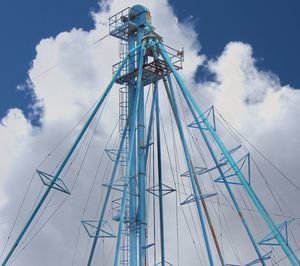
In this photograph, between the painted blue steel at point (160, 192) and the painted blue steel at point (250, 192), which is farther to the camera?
the painted blue steel at point (160, 192)

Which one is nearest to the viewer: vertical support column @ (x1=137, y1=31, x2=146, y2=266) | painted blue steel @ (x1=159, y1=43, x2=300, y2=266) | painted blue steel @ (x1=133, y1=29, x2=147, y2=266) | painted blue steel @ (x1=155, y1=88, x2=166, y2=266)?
painted blue steel @ (x1=159, y1=43, x2=300, y2=266)

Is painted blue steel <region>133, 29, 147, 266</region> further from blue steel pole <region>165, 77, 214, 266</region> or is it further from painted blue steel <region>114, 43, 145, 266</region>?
blue steel pole <region>165, 77, 214, 266</region>

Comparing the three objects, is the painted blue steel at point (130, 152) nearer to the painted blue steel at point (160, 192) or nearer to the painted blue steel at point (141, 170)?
the painted blue steel at point (141, 170)

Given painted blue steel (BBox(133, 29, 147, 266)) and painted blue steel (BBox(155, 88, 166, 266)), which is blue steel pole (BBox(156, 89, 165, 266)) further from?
painted blue steel (BBox(133, 29, 147, 266))

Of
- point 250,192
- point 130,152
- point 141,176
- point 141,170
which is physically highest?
point 141,170

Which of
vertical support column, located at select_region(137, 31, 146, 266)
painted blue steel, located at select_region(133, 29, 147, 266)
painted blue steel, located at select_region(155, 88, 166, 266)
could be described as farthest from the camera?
painted blue steel, located at select_region(155, 88, 166, 266)

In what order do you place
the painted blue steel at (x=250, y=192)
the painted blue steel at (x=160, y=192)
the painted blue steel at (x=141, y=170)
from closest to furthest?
the painted blue steel at (x=250, y=192) → the painted blue steel at (x=141, y=170) → the painted blue steel at (x=160, y=192)

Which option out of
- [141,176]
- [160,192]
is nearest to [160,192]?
[160,192]

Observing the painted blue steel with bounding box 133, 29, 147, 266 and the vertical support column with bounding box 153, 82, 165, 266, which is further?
the vertical support column with bounding box 153, 82, 165, 266

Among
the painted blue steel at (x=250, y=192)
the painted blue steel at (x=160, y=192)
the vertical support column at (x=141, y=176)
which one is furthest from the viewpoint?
the painted blue steel at (x=160, y=192)

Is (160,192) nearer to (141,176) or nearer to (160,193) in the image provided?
(160,193)

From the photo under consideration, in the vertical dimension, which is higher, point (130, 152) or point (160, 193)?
point (160, 193)

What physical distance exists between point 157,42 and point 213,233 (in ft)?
44.2

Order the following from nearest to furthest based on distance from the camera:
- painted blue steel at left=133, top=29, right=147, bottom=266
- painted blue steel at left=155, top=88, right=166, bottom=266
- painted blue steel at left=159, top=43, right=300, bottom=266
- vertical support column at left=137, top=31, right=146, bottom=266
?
painted blue steel at left=159, top=43, right=300, bottom=266
vertical support column at left=137, top=31, right=146, bottom=266
painted blue steel at left=133, top=29, right=147, bottom=266
painted blue steel at left=155, top=88, right=166, bottom=266
